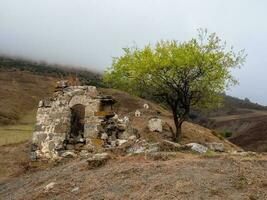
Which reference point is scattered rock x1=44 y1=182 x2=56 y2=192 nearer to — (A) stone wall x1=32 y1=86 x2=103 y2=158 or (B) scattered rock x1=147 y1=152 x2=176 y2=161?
(B) scattered rock x1=147 y1=152 x2=176 y2=161

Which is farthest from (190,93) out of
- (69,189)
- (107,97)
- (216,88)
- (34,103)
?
(34,103)

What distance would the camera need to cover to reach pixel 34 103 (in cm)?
9506

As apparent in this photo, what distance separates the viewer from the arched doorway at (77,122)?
22.8 meters

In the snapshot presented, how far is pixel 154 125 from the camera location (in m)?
37.7

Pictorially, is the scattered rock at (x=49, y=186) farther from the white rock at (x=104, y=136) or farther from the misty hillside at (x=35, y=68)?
the misty hillside at (x=35, y=68)

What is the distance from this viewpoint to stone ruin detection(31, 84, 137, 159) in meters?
21.9

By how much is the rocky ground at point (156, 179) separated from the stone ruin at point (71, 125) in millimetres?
4083

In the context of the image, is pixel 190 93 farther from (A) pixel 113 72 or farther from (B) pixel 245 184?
(B) pixel 245 184

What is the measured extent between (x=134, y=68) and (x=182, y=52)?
12.4 feet

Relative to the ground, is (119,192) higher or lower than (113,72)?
lower

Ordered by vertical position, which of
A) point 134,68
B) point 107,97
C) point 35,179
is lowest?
point 35,179

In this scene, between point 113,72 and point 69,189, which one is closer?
point 69,189

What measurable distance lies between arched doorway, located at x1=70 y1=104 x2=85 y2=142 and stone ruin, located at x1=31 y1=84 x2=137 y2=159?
0.07 m

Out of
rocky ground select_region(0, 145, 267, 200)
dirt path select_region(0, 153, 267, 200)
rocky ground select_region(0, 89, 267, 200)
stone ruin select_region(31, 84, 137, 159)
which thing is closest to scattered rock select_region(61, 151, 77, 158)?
stone ruin select_region(31, 84, 137, 159)
